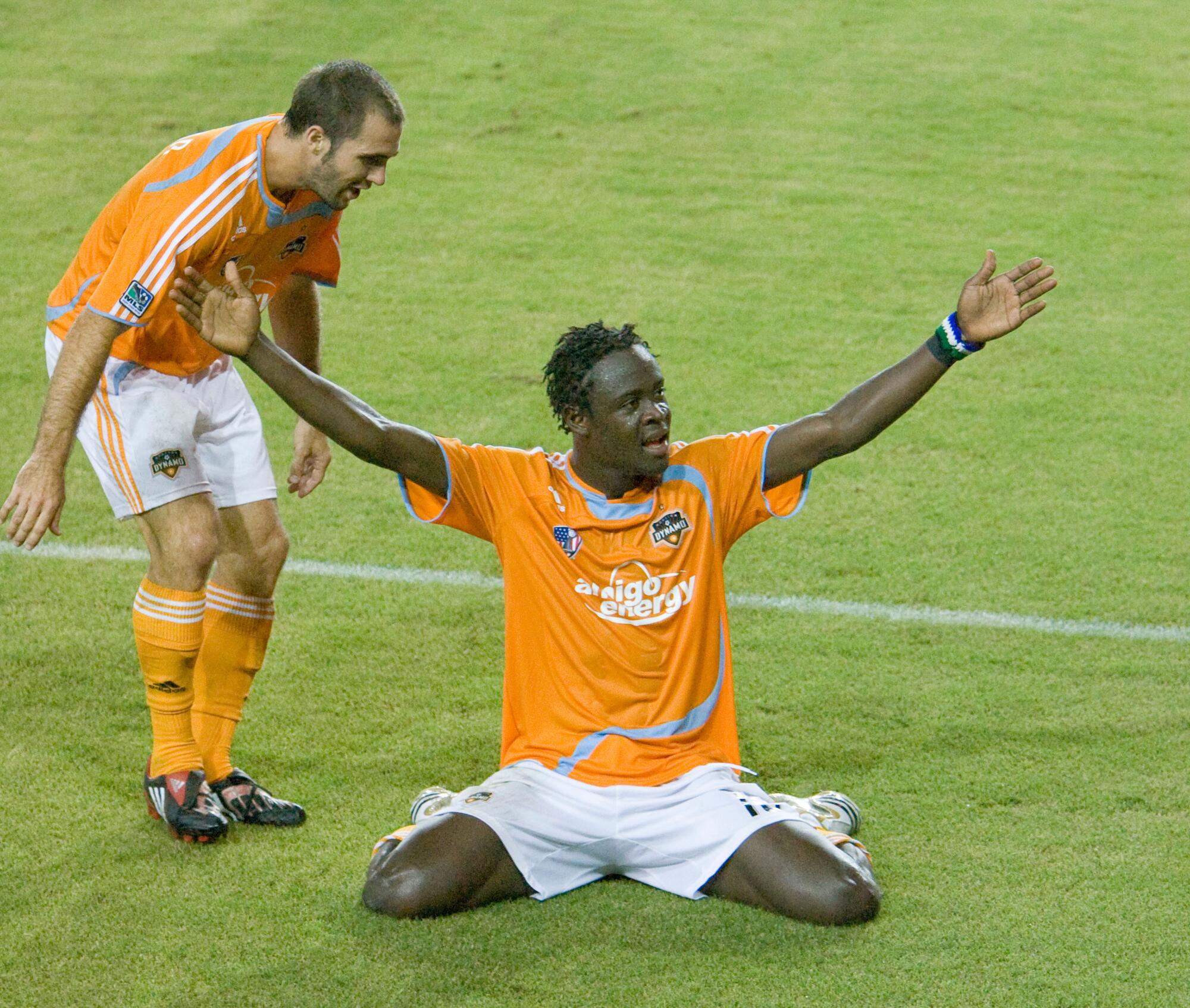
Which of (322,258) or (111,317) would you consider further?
(322,258)

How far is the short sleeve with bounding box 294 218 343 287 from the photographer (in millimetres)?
5125

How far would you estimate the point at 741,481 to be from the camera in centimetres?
470

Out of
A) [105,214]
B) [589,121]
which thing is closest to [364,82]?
[105,214]

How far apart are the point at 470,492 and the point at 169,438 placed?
0.97 m

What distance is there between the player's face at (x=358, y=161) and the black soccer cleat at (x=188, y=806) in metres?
1.80

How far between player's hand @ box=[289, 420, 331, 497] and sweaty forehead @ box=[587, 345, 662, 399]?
118 cm

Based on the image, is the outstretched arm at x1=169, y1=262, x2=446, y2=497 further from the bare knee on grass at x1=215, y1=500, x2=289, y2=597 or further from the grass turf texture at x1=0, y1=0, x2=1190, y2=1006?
the grass turf texture at x1=0, y1=0, x2=1190, y2=1006

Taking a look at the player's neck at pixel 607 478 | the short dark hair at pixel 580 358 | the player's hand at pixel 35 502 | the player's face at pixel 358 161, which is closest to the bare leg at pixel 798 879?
the player's neck at pixel 607 478

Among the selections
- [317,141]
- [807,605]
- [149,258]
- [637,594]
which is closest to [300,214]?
[317,141]

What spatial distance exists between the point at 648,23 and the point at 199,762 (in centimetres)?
1038

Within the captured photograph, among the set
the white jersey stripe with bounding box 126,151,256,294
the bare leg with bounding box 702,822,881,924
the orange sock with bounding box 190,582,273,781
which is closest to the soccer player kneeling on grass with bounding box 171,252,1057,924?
the bare leg with bounding box 702,822,881,924

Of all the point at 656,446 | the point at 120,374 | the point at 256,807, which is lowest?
the point at 256,807

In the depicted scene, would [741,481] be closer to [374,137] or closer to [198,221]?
[374,137]

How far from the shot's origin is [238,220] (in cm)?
464
